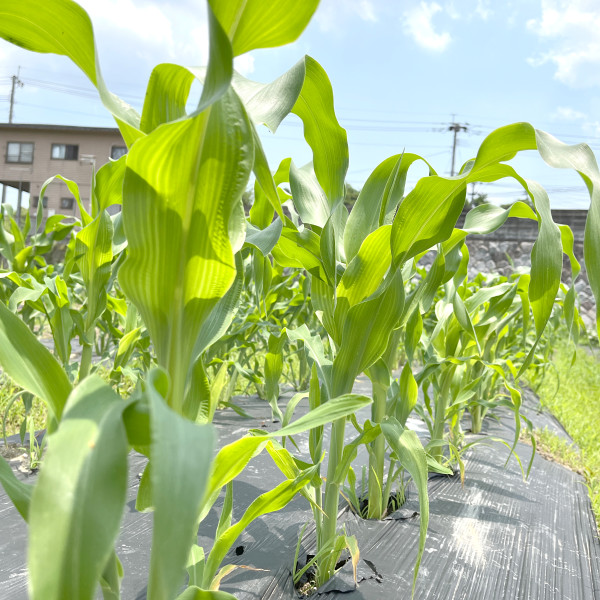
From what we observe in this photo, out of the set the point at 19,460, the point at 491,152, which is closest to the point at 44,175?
the point at 19,460

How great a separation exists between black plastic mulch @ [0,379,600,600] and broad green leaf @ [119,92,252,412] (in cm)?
49

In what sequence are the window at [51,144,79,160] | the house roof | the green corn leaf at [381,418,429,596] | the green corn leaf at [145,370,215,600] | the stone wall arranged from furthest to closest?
the window at [51,144,79,160] < the house roof < the stone wall < the green corn leaf at [381,418,429,596] < the green corn leaf at [145,370,215,600]

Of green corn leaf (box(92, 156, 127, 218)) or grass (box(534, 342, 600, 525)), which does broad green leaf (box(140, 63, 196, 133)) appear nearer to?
green corn leaf (box(92, 156, 127, 218))

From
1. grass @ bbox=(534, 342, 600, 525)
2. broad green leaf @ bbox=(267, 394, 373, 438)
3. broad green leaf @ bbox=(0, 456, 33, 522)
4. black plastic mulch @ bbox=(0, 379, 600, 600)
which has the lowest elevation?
grass @ bbox=(534, 342, 600, 525)

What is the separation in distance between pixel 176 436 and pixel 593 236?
41 centimetres

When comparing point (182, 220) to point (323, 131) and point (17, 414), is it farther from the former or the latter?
point (17, 414)

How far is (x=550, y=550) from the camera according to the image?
1053mm

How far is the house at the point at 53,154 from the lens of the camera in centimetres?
1450

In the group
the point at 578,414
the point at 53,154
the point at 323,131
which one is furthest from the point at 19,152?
the point at 323,131

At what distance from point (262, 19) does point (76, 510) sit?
13.8 inches

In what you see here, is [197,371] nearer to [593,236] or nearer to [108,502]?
[108,502]

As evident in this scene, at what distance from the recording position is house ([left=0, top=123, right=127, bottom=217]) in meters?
14.5

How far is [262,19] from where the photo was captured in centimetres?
38

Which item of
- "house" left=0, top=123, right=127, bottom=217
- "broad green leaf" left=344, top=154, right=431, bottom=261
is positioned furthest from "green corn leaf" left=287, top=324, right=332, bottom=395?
"house" left=0, top=123, right=127, bottom=217
